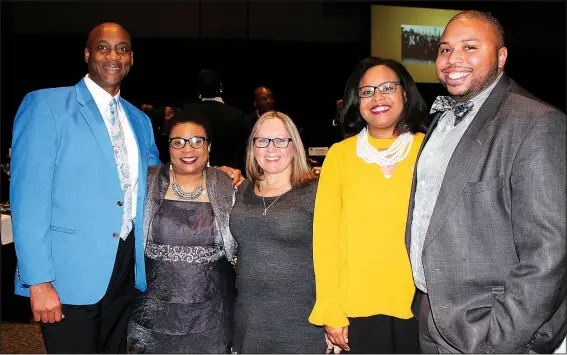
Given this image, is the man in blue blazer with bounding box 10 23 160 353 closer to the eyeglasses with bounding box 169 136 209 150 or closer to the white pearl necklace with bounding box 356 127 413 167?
the eyeglasses with bounding box 169 136 209 150

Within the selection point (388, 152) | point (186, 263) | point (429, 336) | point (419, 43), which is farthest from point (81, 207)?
point (419, 43)

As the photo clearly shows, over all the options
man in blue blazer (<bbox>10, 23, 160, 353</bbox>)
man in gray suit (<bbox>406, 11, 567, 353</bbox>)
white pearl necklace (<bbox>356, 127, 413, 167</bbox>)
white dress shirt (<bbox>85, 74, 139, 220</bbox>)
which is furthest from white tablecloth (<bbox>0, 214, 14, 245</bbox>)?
man in gray suit (<bbox>406, 11, 567, 353</bbox>)

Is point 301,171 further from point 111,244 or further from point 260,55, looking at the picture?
point 260,55

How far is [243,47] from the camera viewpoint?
26.8ft

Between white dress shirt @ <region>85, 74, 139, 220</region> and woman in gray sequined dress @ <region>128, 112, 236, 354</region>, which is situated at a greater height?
white dress shirt @ <region>85, 74, 139, 220</region>

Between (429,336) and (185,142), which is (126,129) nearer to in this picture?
(185,142)

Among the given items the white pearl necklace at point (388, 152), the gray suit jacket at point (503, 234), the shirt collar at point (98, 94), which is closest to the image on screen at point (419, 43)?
the white pearl necklace at point (388, 152)

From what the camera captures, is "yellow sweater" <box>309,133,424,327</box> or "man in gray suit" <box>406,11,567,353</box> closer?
"man in gray suit" <box>406,11,567,353</box>

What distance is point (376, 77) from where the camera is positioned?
7.68 feet

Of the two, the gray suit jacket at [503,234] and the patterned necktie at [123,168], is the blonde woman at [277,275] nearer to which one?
the patterned necktie at [123,168]

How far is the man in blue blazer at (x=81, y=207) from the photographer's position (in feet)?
7.47

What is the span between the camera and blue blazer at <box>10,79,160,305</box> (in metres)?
2.27

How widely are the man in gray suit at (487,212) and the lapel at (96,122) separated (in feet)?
4.31

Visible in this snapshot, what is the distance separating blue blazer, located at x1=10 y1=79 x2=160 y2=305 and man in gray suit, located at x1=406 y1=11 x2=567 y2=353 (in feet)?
4.31
